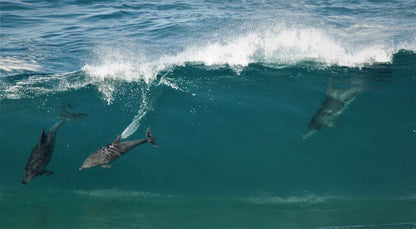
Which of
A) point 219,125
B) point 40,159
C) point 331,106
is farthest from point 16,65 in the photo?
point 331,106

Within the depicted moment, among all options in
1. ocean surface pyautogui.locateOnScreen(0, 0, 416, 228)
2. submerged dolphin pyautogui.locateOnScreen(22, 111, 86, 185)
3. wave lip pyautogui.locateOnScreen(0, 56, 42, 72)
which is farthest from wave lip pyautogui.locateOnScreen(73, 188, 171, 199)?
wave lip pyautogui.locateOnScreen(0, 56, 42, 72)

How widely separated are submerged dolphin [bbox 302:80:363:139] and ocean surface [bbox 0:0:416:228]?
51mm

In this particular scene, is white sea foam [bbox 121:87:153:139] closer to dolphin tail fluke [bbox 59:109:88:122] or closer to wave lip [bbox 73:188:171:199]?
dolphin tail fluke [bbox 59:109:88:122]

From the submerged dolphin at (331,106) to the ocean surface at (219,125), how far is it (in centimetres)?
5

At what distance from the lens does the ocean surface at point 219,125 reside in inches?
353

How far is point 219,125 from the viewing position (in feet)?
37.3

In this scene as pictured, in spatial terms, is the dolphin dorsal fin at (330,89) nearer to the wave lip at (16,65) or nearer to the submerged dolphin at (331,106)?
the submerged dolphin at (331,106)

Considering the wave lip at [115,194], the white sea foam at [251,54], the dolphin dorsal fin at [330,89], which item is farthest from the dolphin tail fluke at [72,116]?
the dolphin dorsal fin at [330,89]

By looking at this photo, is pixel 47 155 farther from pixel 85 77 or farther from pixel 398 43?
pixel 398 43

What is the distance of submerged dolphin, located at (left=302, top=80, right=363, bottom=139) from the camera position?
11.2 metres

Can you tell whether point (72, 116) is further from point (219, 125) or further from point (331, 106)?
point (331, 106)

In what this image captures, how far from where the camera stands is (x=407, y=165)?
10.0 meters

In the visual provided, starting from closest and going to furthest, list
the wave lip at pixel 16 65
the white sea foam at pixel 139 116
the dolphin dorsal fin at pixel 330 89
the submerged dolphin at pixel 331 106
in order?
1. the white sea foam at pixel 139 116
2. the submerged dolphin at pixel 331 106
3. the dolphin dorsal fin at pixel 330 89
4. the wave lip at pixel 16 65

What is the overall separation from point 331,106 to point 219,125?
3441 millimetres
